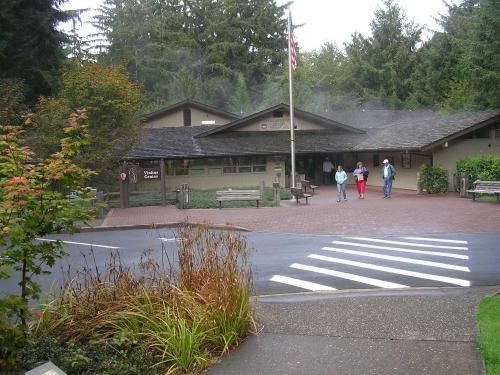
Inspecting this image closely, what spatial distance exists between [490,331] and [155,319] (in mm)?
3506

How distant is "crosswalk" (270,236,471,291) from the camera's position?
896 centimetres

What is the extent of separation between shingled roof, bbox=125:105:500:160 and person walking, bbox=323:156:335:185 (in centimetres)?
161

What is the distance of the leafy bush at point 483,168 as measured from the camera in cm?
2377

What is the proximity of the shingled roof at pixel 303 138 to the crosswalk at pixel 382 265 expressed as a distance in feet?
50.2

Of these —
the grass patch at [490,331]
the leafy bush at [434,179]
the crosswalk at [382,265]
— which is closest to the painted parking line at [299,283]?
the crosswalk at [382,265]

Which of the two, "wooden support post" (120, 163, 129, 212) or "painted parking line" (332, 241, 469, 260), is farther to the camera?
"wooden support post" (120, 163, 129, 212)

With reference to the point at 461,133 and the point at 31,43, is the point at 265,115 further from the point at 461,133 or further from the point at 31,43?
the point at 31,43

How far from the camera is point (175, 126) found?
4128 cm

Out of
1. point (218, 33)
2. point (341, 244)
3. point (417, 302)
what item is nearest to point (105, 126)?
point (341, 244)

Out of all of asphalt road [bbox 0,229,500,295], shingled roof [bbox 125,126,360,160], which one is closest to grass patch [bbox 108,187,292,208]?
shingled roof [bbox 125,126,360,160]

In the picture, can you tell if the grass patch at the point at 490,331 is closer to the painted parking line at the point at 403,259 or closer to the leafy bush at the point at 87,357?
the painted parking line at the point at 403,259

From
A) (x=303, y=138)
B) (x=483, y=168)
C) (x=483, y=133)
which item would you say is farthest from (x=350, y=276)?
(x=303, y=138)

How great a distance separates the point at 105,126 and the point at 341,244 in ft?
51.5

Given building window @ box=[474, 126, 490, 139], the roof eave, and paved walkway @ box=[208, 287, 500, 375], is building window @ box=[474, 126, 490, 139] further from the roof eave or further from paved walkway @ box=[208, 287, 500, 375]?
paved walkway @ box=[208, 287, 500, 375]
